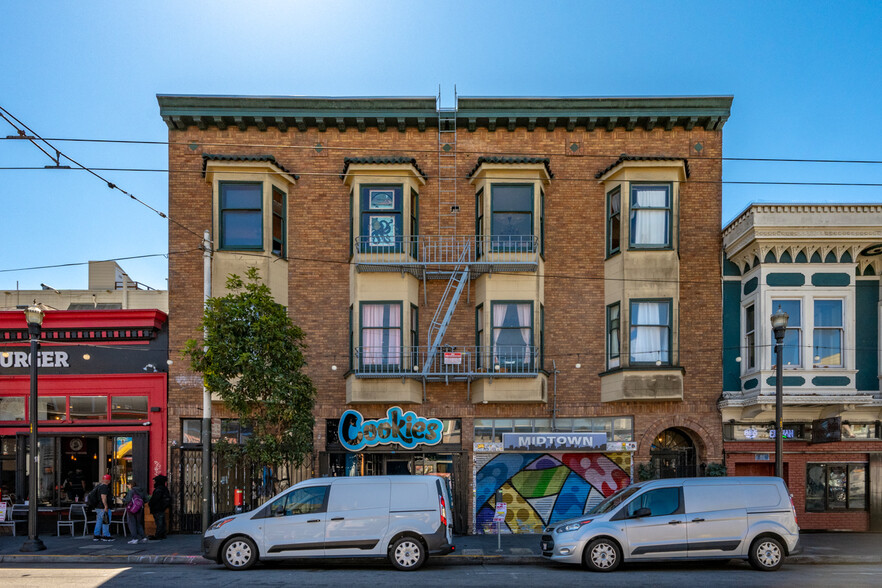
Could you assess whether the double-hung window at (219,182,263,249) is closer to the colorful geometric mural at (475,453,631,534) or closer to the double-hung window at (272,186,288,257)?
the double-hung window at (272,186,288,257)

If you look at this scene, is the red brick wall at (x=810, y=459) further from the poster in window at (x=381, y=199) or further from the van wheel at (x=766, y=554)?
the poster in window at (x=381, y=199)

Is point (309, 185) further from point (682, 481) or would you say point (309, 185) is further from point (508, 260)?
point (682, 481)

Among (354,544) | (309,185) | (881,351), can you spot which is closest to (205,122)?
(309,185)

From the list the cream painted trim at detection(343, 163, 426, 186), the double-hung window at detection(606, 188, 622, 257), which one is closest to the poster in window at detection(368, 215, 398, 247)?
the cream painted trim at detection(343, 163, 426, 186)

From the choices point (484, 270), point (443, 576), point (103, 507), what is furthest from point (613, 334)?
point (103, 507)

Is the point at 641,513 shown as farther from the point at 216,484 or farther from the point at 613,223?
the point at 216,484

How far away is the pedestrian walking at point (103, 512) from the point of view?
59.2 ft

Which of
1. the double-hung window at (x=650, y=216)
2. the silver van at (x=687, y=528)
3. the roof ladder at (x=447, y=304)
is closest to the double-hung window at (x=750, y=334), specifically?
the double-hung window at (x=650, y=216)

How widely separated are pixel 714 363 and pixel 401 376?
827 centimetres

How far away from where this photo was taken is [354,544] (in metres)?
14.2

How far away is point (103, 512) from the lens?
18.1 meters

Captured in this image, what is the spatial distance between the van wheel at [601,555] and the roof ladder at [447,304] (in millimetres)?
6794

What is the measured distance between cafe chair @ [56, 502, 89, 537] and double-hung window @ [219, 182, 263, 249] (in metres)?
7.39

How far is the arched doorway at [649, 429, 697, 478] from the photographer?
20656 mm
